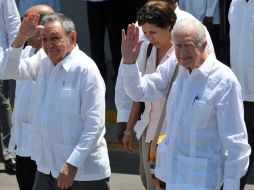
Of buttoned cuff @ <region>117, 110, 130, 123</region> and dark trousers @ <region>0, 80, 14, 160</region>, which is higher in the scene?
buttoned cuff @ <region>117, 110, 130, 123</region>

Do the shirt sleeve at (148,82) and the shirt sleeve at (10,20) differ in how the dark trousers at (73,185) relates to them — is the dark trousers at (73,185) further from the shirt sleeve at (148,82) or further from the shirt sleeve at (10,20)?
the shirt sleeve at (10,20)

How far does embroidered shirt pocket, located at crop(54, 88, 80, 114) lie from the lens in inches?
226

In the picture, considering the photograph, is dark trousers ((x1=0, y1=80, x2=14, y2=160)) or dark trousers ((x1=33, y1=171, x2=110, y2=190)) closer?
dark trousers ((x1=33, y1=171, x2=110, y2=190))

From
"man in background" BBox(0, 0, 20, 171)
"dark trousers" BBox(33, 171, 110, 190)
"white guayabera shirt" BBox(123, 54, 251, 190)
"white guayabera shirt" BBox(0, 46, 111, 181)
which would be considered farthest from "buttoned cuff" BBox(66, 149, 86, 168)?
"man in background" BBox(0, 0, 20, 171)

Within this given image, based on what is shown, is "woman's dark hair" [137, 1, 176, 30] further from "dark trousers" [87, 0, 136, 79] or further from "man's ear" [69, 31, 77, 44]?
"dark trousers" [87, 0, 136, 79]

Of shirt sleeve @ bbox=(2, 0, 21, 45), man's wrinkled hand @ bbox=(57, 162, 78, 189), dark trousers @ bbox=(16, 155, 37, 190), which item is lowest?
dark trousers @ bbox=(16, 155, 37, 190)

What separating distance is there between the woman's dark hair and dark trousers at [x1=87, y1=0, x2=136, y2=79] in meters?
5.46

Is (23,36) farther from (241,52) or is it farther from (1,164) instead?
(1,164)

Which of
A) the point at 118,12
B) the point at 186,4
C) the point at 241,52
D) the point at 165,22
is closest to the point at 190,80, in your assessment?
the point at 165,22

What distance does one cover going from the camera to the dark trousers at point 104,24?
37.9 ft

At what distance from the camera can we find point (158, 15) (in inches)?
237

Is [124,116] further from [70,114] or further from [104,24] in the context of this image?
[104,24]

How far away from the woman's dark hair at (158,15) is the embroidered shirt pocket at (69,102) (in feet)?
2.36

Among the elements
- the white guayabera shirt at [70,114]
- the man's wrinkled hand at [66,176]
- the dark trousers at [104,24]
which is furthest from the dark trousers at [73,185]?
the dark trousers at [104,24]
